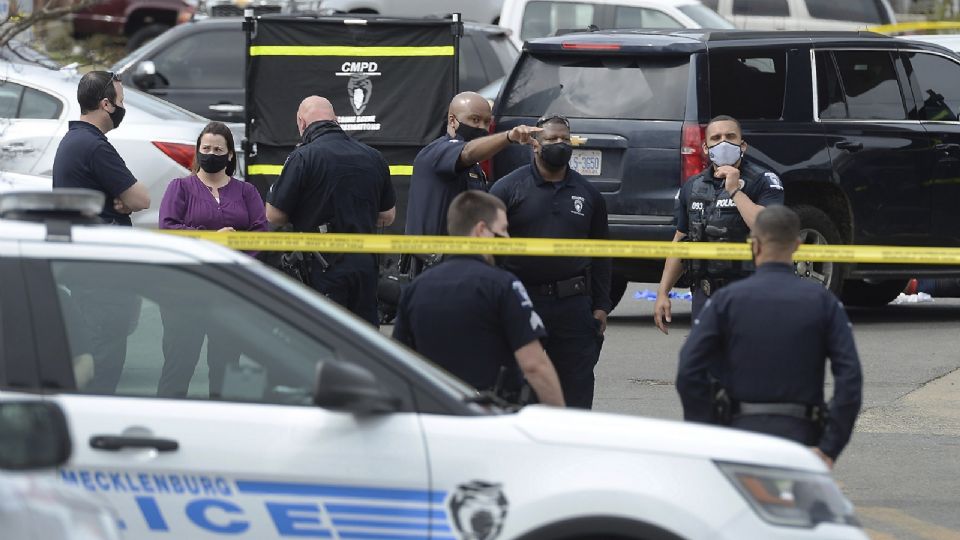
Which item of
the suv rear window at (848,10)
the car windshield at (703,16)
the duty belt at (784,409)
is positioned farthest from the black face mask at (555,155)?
the suv rear window at (848,10)

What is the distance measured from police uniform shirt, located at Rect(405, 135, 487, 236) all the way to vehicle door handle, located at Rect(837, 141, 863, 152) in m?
4.46

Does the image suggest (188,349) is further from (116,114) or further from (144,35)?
(144,35)

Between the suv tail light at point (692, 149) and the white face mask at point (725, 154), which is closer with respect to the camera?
the white face mask at point (725, 154)

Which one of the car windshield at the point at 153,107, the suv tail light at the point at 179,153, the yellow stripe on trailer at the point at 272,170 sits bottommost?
the yellow stripe on trailer at the point at 272,170

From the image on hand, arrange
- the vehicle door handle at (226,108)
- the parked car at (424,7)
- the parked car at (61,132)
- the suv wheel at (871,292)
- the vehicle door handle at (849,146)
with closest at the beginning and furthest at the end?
the parked car at (61,132), the vehicle door handle at (849,146), the suv wheel at (871,292), the vehicle door handle at (226,108), the parked car at (424,7)

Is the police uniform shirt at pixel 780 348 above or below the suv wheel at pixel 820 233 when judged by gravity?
above

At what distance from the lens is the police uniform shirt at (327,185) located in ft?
28.5

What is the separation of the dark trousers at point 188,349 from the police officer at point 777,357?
158cm

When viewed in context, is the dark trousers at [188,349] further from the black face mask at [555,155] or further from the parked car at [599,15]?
the parked car at [599,15]

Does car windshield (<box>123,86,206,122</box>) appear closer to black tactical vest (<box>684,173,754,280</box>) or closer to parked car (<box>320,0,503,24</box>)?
black tactical vest (<box>684,173,754,280</box>)

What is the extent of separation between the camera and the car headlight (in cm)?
498

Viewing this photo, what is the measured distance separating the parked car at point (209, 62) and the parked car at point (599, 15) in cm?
202

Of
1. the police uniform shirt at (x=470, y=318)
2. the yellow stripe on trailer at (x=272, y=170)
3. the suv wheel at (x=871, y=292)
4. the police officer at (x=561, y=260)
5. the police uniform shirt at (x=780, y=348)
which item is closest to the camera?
the police uniform shirt at (x=780, y=348)

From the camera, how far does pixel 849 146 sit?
40.8ft
